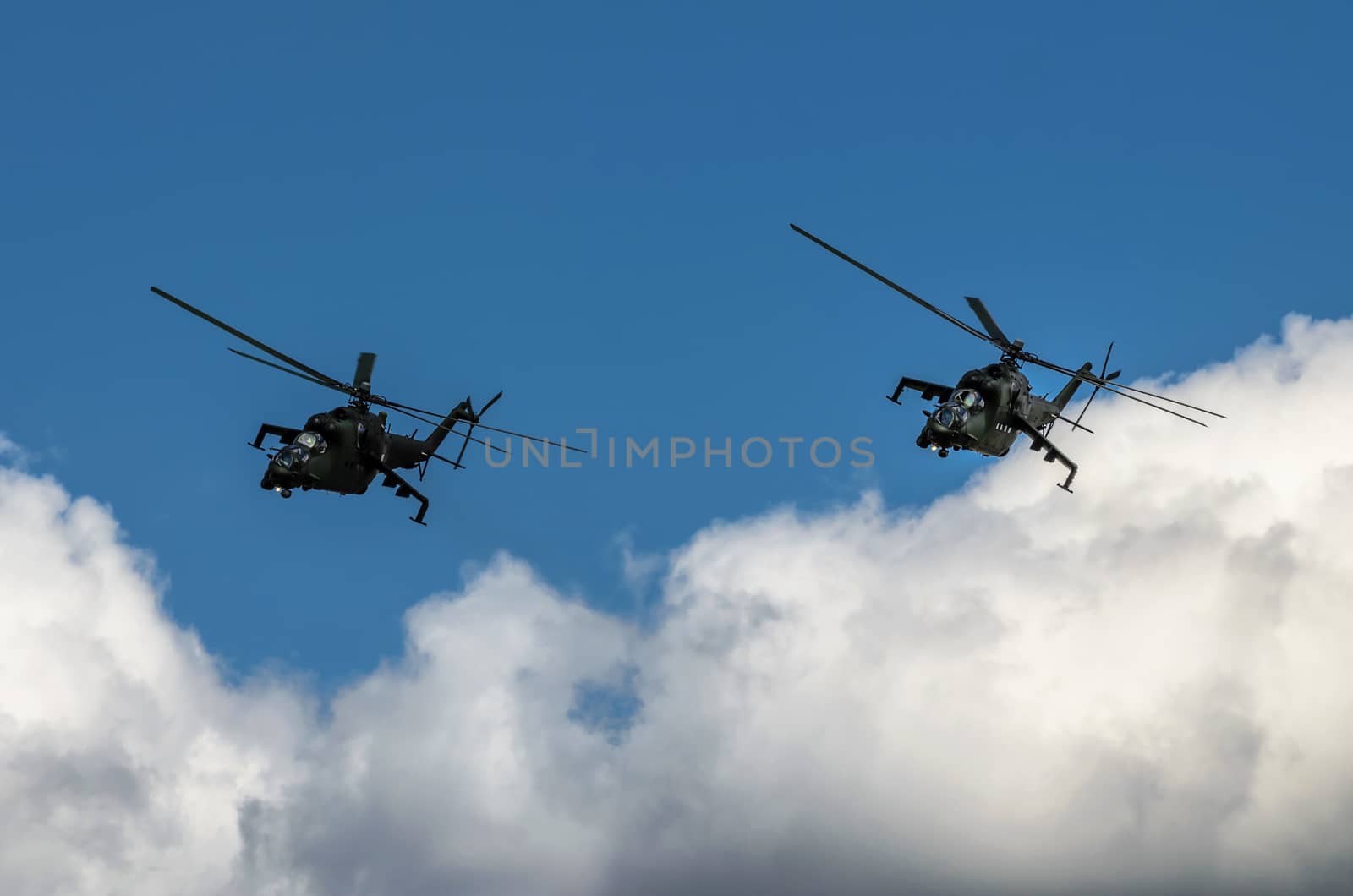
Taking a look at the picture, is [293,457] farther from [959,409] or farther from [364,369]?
[959,409]

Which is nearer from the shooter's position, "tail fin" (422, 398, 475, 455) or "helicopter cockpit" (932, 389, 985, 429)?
"helicopter cockpit" (932, 389, 985, 429)

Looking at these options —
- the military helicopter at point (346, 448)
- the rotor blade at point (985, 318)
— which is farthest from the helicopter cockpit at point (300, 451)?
the rotor blade at point (985, 318)

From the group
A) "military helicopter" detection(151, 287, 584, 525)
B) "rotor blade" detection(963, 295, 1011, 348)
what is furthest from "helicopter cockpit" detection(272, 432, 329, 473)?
"rotor blade" detection(963, 295, 1011, 348)

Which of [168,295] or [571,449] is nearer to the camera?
[168,295]

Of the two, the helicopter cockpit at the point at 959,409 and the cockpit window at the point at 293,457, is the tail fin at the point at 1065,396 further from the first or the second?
the cockpit window at the point at 293,457

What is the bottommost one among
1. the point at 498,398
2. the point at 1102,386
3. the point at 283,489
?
the point at 283,489

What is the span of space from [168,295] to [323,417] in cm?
1740

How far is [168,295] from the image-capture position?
352 ft

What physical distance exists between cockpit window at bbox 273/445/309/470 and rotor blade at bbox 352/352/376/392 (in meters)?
8.81

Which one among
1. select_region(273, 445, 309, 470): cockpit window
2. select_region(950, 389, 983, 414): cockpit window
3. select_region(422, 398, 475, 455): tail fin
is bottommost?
select_region(273, 445, 309, 470): cockpit window

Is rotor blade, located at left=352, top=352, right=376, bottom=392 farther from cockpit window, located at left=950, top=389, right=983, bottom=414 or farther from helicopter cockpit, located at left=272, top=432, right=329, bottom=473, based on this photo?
cockpit window, located at left=950, top=389, right=983, bottom=414

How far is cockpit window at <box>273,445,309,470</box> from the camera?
119 metres

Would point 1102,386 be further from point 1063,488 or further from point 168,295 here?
point 168,295

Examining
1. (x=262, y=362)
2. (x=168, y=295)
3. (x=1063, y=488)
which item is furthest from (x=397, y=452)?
(x=1063, y=488)
